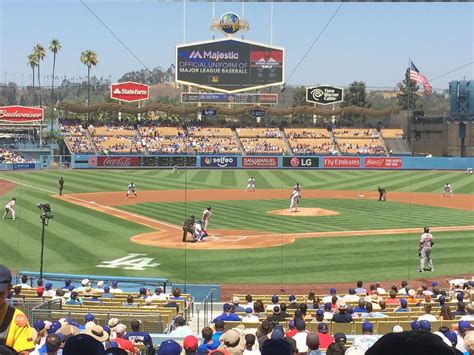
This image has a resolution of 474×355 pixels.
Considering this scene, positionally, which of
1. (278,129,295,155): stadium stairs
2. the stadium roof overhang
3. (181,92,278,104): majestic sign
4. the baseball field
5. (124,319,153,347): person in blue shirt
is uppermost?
(181,92,278,104): majestic sign

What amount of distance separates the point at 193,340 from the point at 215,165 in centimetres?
6329

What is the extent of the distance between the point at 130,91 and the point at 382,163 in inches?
1301

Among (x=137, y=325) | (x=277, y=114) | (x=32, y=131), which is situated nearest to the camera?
(x=137, y=325)

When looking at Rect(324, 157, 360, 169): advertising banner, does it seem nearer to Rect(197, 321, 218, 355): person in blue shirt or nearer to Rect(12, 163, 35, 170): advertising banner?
Rect(12, 163, 35, 170): advertising banner

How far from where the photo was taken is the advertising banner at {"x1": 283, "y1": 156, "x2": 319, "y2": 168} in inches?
2731

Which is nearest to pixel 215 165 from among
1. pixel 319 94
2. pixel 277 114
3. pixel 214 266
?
pixel 277 114

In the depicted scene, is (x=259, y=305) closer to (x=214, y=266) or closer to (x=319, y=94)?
(x=214, y=266)

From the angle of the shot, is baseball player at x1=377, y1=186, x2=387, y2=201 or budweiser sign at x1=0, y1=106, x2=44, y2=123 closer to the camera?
baseball player at x1=377, y1=186, x2=387, y2=201

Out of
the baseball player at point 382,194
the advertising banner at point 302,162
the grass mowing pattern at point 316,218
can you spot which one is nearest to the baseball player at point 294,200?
the grass mowing pattern at point 316,218

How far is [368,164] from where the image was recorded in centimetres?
7044

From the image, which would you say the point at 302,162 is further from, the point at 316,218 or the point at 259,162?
the point at 316,218

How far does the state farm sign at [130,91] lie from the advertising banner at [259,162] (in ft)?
62.8

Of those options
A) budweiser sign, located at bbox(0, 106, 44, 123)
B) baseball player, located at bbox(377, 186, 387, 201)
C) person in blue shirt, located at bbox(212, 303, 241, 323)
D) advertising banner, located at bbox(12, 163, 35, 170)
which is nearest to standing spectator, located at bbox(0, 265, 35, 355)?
person in blue shirt, located at bbox(212, 303, 241, 323)

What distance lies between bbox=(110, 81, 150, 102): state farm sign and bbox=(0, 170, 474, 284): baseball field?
2937 centimetres
